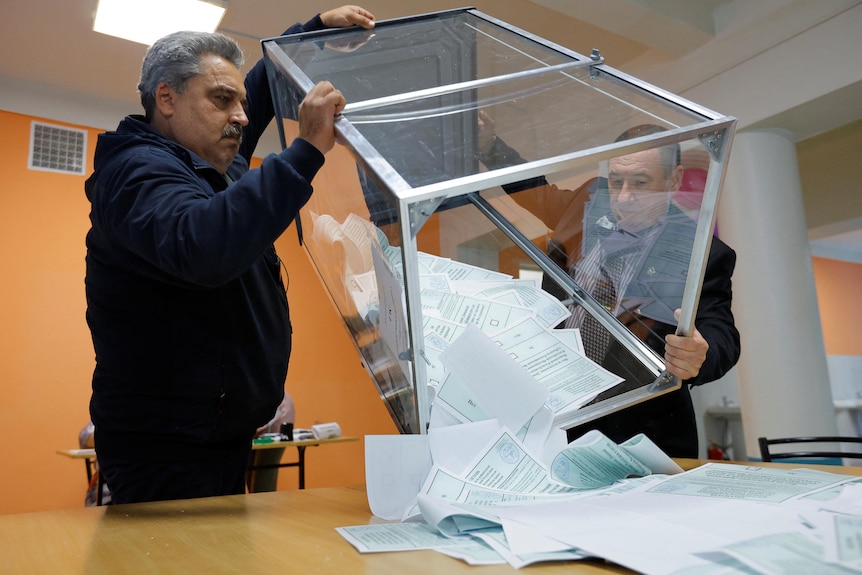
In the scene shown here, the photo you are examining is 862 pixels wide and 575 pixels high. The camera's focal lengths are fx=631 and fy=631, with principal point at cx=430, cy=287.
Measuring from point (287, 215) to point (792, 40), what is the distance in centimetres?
360

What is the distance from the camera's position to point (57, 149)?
447 centimetres

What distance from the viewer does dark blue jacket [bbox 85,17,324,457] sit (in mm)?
886

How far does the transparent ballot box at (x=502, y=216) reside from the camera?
857 millimetres

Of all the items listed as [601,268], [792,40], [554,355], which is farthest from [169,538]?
[792,40]

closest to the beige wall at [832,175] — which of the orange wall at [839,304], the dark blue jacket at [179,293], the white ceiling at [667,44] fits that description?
the white ceiling at [667,44]

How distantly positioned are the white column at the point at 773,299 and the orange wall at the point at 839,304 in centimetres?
542

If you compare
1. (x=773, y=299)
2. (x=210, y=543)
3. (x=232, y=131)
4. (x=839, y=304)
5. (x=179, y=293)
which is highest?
(x=839, y=304)

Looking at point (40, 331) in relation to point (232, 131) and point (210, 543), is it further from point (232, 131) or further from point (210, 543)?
point (210, 543)

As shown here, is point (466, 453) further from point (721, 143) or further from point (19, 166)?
point (19, 166)

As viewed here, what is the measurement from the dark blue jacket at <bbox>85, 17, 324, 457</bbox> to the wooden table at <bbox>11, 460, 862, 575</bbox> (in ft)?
0.54

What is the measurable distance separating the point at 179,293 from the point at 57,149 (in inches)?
164

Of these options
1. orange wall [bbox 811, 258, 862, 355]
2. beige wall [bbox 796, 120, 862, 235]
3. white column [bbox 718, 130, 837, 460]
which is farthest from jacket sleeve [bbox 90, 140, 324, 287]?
orange wall [bbox 811, 258, 862, 355]

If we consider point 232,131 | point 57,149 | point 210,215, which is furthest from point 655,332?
point 57,149

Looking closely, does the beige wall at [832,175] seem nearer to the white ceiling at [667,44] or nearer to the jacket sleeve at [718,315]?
the white ceiling at [667,44]
